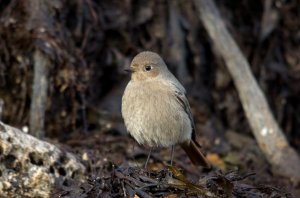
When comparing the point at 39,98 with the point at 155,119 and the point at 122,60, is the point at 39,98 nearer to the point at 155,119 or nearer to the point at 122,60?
the point at 122,60

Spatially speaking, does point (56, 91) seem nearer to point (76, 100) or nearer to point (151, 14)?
point (76, 100)

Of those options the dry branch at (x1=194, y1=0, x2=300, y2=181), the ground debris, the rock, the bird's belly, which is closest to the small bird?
the bird's belly

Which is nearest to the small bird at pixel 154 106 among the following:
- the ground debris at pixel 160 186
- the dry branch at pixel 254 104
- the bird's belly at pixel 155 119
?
the bird's belly at pixel 155 119

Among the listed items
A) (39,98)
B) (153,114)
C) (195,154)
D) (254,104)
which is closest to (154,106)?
(153,114)

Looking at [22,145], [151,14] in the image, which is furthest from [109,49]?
[22,145]

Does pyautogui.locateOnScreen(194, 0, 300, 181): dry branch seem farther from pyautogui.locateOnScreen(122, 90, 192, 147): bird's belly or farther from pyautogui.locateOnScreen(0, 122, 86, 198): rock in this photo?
pyautogui.locateOnScreen(0, 122, 86, 198): rock

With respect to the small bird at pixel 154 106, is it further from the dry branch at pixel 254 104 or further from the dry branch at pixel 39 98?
the dry branch at pixel 254 104

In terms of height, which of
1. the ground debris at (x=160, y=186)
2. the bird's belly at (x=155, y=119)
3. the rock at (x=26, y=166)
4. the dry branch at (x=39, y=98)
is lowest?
the ground debris at (x=160, y=186)
